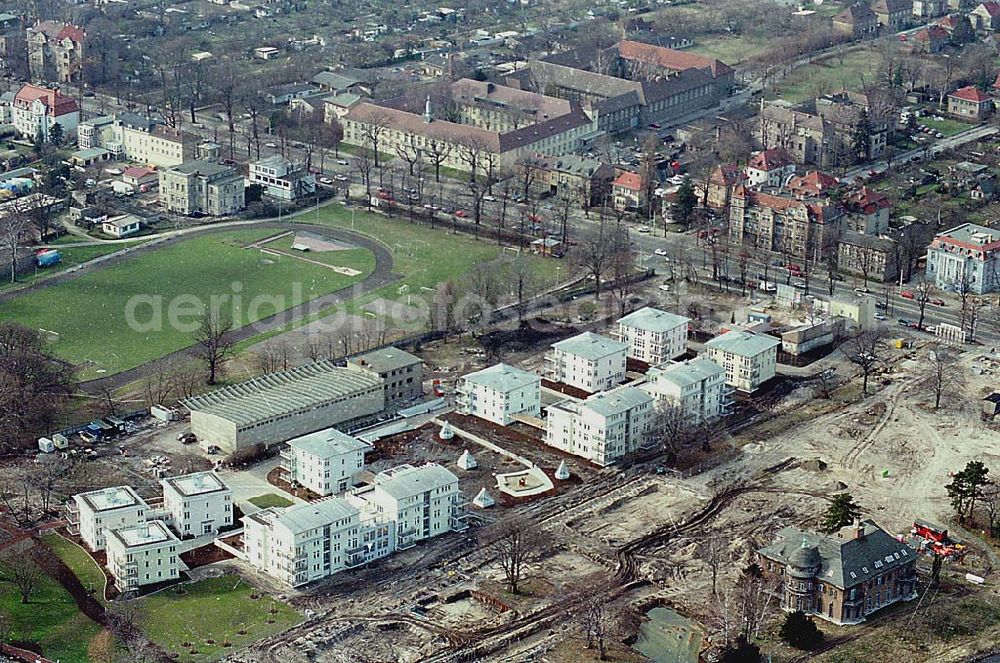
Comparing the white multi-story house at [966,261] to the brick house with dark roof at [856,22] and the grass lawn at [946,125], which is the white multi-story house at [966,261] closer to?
the grass lawn at [946,125]

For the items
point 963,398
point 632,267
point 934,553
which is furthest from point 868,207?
point 934,553

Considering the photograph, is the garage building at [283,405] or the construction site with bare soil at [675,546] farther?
the garage building at [283,405]

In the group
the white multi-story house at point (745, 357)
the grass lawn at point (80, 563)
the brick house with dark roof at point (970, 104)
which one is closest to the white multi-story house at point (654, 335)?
the white multi-story house at point (745, 357)

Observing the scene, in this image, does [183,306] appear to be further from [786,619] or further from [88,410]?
[786,619]

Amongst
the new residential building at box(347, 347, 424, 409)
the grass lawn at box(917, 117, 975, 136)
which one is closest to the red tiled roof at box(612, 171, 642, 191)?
the grass lawn at box(917, 117, 975, 136)

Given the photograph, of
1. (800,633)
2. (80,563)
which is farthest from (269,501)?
(800,633)

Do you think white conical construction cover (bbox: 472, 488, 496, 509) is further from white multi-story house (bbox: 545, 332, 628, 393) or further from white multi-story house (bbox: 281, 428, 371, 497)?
white multi-story house (bbox: 545, 332, 628, 393)
